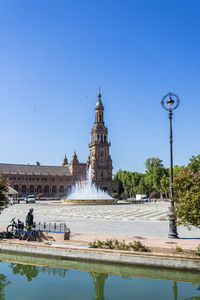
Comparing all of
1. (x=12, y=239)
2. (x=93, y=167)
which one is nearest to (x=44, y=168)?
(x=93, y=167)

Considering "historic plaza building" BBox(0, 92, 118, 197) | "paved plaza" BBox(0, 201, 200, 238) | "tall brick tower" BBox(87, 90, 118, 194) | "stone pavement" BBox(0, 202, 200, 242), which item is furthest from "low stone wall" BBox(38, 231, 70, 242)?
"tall brick tower" BBox(87, 90, 118, 194)

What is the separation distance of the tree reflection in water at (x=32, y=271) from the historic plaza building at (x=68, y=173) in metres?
98.4

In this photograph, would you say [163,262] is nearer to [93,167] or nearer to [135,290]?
[135,290]

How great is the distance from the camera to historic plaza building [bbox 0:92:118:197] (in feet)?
374

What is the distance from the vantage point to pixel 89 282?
10.5 metres

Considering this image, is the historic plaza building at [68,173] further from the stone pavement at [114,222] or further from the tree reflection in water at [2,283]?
the tree reflection in water at [2,283]

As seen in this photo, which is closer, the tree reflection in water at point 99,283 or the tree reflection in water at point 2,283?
the tree reflection in water at point 99,283

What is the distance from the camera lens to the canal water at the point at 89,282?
942 cm

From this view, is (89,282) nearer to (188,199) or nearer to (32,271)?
(32,271)

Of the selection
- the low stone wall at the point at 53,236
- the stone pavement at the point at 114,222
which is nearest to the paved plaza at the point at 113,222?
the stone pavement at the point at 114,222

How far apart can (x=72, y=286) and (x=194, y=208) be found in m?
5.47

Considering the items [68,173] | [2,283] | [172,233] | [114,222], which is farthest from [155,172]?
[2,283]

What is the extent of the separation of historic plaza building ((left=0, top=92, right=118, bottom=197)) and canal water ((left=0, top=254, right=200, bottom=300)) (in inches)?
3887

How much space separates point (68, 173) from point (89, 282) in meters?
120
